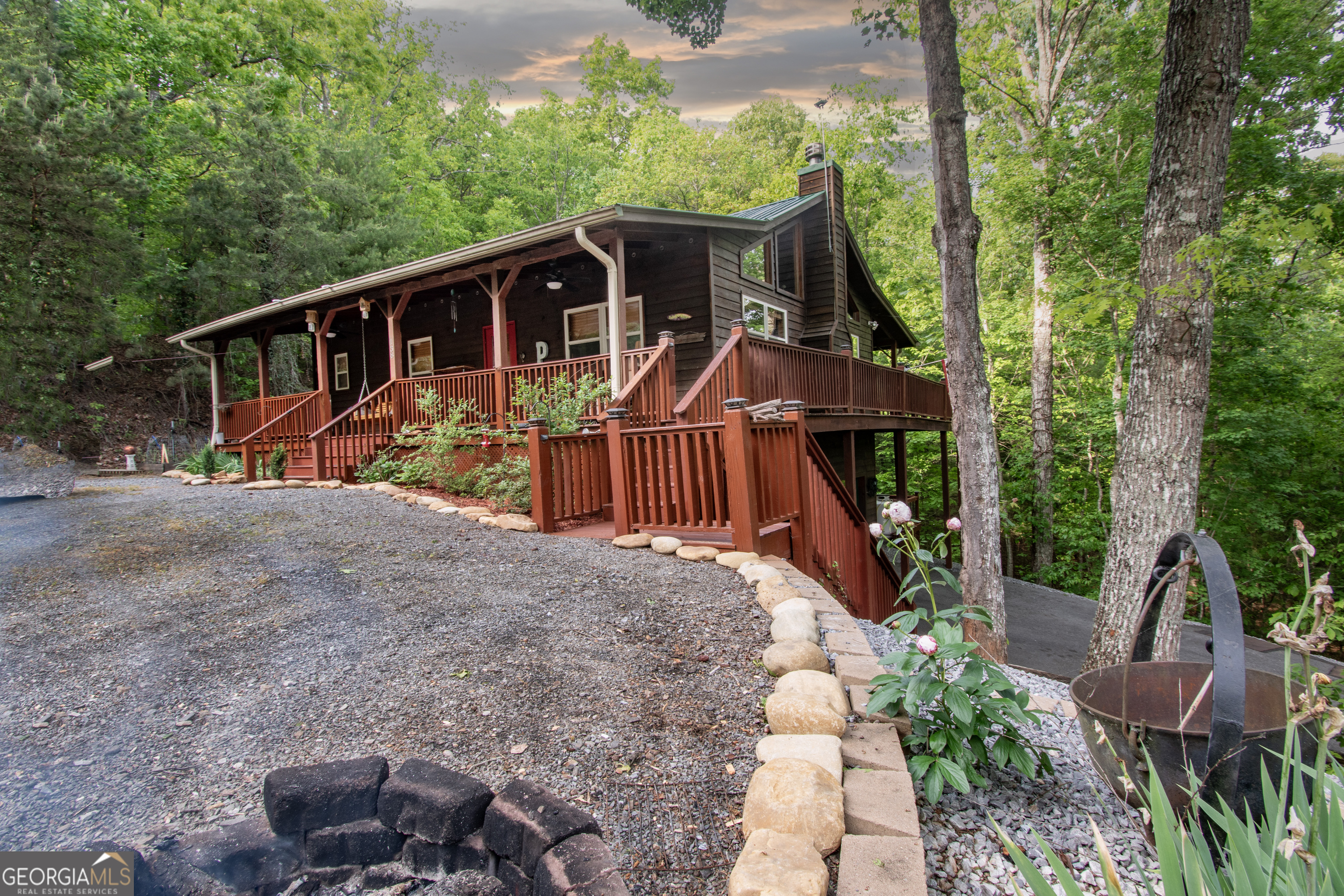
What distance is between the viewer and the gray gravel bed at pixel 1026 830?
75.9 inches

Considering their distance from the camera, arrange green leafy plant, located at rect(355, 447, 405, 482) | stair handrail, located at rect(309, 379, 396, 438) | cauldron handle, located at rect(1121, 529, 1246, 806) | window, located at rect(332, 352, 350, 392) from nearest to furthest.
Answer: cauldron handle, located at rect(1121, 529, 1246, 806) → green leafy plant, located at rect(355, 447, 405, 482) → stair handrail, located at rect(309, 379, 396, 438) → window, located at rect(332, 352, 350, 392)

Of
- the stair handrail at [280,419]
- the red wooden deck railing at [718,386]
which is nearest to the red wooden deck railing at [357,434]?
the stair handrail at [280,419]

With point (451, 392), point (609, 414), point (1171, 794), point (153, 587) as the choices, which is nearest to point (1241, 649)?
point (1171, 794)

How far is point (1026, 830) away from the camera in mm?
2146

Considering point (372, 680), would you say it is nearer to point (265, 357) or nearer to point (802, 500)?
point (802, 500)

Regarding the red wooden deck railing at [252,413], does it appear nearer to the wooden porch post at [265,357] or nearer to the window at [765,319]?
the wooden porch post at [265,357]

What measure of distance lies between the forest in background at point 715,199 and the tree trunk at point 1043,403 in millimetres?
221

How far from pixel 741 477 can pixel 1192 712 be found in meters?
3.23

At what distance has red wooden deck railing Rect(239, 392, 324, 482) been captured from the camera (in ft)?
38.4

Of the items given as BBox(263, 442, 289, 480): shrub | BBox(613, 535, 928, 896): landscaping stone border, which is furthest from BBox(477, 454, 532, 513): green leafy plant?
BBox(263, 442, 289, 480): shrub

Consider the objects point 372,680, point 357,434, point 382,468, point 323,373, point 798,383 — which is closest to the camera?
point 372,680

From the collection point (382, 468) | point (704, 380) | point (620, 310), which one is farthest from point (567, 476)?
point (382, 468)

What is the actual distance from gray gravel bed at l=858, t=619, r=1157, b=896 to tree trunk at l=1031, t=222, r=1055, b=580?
15093mm

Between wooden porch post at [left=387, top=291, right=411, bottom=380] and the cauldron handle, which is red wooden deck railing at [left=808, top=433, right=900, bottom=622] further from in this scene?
wooden porch post at [left=387, top=291, right=411, bottom=380]
